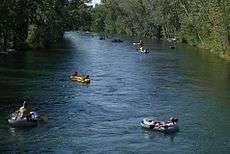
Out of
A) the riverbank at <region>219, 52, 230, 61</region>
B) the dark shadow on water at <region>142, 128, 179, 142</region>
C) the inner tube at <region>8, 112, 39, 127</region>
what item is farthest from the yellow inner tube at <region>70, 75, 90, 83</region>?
the riverbank at <region>219, 52, 230, 61</region>

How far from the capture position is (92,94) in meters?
66.6

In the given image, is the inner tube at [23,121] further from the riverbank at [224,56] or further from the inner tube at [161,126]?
the riverbank at [224,56]

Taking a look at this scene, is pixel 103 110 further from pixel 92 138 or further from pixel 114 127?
pixel 92 138

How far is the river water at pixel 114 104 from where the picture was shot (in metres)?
45.1

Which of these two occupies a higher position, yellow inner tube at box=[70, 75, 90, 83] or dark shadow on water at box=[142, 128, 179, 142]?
yellow inner tube at box=[70, 75, 90, 83]

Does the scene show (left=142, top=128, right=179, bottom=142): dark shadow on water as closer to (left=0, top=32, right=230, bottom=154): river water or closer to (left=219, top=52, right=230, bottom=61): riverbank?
(left=0, top=32, right=230, bottom=154): river water

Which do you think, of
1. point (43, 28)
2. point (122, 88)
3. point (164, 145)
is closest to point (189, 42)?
point (43, 28)

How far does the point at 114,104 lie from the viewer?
2384 inches

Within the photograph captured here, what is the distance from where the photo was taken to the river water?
45.1 m

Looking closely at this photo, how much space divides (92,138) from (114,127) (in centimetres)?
429

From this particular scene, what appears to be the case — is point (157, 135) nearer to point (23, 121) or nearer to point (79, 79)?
point (23, 121)

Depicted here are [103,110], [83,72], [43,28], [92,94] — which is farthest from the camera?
[43,28]

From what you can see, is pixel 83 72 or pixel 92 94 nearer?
pixel 92 94

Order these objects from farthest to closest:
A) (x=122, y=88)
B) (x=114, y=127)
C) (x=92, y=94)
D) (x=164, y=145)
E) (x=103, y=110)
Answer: (x=122, y=88)
(x=92, y=94)
(x=103, y=110)
(x=114, y=127)
(x=164, y=145)
